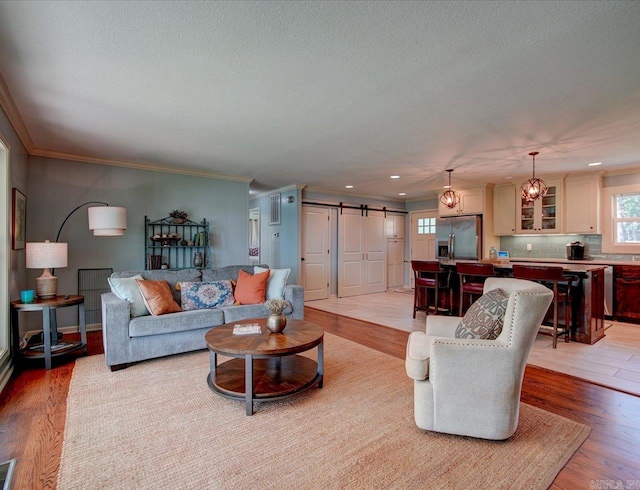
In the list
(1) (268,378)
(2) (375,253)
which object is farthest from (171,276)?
(2) (375,253)

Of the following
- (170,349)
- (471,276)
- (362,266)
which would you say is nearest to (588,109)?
(471,276)

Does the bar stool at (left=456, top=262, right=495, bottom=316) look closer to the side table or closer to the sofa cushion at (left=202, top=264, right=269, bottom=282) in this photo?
the sofa cushion at (left=202, top=264, right=269, bottom=282)

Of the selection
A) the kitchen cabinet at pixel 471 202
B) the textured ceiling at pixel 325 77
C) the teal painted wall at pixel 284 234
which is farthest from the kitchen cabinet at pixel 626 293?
the teal painted wall at pixel 284 234

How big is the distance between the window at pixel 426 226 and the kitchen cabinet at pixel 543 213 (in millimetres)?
2111

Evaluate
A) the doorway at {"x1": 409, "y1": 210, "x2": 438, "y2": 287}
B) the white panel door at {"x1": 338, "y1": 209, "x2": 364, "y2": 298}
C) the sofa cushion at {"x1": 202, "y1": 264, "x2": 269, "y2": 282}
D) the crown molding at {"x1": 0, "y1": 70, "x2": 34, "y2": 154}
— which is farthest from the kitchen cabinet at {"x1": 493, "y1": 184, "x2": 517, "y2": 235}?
the crown molding at {"x1": 0, "y1": 70, "x2": 34, "y2": 154}

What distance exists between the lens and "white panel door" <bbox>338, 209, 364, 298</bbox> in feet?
24.6

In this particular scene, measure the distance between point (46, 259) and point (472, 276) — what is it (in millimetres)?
5092

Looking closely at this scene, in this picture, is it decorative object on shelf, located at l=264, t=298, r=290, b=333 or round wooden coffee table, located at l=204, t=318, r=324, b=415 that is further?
decorative object on shelf, located at l=264, t=298, r=290, b=333

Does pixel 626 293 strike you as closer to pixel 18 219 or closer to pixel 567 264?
pixel 567 264

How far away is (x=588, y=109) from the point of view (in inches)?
111

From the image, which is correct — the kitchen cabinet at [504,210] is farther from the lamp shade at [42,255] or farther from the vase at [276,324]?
the lamp shade at [42,255]

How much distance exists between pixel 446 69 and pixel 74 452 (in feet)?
10.6

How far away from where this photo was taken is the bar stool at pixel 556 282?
12.2 feet

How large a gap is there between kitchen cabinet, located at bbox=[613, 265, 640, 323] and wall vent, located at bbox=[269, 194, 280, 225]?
5.97 metres
